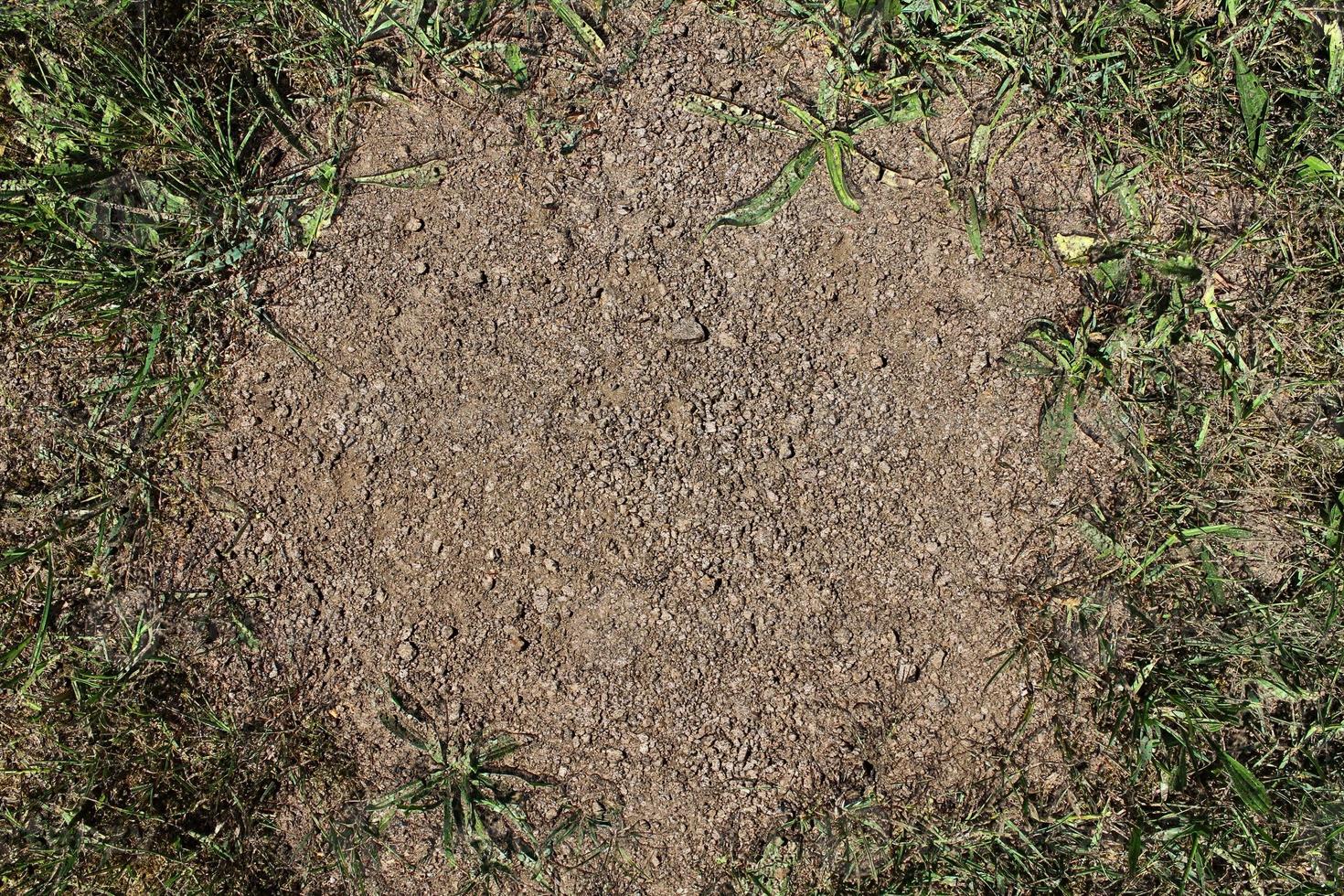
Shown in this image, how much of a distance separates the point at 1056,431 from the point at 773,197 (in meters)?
0.98

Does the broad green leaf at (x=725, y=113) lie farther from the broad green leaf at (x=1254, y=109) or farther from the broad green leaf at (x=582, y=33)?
the broad green leaf at (x=1254, y=109)

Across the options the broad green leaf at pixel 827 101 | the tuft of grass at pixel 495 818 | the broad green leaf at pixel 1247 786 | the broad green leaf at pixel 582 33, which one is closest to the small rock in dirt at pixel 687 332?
the broad green leaf at pixel 827 101

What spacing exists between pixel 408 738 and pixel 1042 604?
5.62 feet

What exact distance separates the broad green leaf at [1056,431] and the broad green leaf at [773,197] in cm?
89

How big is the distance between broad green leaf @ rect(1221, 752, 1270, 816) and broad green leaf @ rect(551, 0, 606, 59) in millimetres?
2525

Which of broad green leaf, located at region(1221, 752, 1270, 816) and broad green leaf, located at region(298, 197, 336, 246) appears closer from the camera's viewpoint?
broad green leaf, located at region(1221, 752, 1270, 816)

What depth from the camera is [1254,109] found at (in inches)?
107

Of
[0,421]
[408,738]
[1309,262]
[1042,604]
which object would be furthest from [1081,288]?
[0,421]

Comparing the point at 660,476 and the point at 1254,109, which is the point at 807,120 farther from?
the point at 1254,109

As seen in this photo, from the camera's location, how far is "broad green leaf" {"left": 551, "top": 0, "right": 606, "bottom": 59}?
2.73 m

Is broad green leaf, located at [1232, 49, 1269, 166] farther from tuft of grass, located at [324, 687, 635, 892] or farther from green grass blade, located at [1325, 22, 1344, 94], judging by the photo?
tuft of grass, located at [324, 687, 635, 892]

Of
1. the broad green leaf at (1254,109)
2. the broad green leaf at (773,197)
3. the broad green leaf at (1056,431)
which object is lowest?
the broad green leaf at (1056,431)

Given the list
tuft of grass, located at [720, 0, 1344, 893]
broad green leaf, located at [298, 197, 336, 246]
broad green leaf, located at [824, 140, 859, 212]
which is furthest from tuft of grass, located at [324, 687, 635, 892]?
broad green leaf, located at [824, 140, 859, 212]

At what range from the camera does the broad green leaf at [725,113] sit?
2.71 metres
